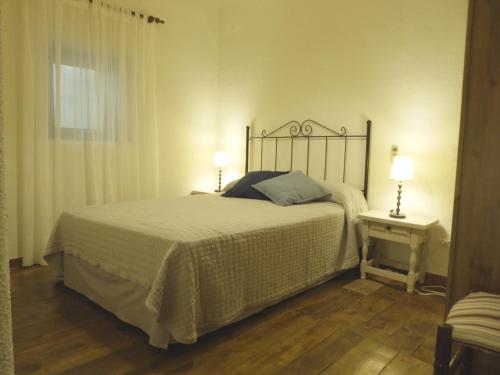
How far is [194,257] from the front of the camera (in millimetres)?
1822

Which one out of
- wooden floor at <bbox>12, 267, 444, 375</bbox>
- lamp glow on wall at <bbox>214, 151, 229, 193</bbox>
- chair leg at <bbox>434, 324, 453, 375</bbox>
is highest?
lamp glow on wall at <bbox>214, 151, 229, 193</bbox>

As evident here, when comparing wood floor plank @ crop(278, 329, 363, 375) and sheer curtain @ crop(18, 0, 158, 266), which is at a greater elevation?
sheer curtain @ crop(18, 0, 158, 266)

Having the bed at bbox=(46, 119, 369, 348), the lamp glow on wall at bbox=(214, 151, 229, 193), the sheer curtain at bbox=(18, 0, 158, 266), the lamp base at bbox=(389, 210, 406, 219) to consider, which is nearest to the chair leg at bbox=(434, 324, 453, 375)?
the bed at bbox=(46, 119, 369, 348)

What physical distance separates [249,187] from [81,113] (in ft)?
5.44

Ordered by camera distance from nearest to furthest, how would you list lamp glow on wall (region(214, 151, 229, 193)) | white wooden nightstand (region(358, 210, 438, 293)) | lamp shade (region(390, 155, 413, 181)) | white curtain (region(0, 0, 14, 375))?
white curtain (region(0, 0, 14, 375)) → white wooden nightstand (region(358, 210, 438, 293)) → lamp shade (region(390, 155, 413, 181)) → lamp glow on wall (region(214, 151, 229, 193))

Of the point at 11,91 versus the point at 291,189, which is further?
the point at 291,189

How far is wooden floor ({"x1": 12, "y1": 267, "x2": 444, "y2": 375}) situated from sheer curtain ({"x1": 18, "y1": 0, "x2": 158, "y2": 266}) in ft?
3.21

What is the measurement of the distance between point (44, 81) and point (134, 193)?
4.20 ft

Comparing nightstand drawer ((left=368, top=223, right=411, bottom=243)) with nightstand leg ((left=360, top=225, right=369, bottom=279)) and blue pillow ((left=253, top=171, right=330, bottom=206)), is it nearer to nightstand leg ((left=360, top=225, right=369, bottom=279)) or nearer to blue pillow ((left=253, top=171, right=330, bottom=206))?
nightstand leg ((left=360, top=225, right=369, bottom=279))

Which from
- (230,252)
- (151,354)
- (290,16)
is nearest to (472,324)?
(230,252)

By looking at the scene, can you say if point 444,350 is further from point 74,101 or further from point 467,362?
point 74,101

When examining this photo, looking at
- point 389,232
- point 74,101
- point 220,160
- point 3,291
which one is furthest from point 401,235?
point 74,101

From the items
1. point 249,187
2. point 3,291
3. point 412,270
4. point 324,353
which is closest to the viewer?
point 3,291

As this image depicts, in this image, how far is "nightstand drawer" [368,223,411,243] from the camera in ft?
9.09
